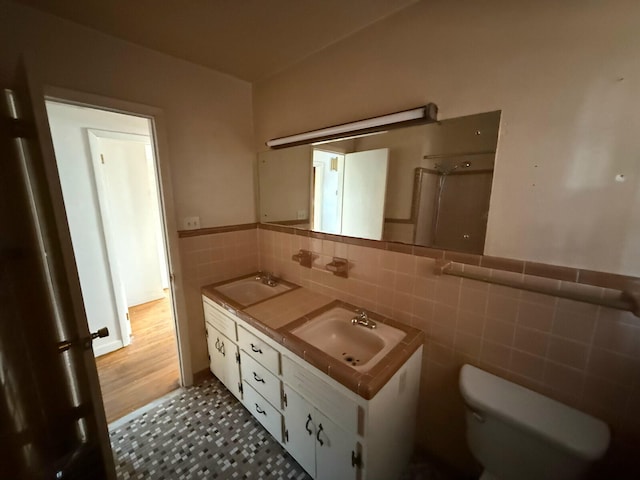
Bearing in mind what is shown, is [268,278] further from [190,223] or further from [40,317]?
[40,317]

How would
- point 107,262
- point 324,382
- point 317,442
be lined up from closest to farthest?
point 324,382 < point 317,442 < point 107,262

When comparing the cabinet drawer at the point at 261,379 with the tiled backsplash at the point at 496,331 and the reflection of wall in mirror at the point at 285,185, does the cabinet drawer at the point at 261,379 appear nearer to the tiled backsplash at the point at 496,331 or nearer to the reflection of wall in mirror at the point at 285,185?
the tiled backsplash at the point at 496,331

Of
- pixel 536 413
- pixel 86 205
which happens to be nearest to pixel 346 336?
pixel 536 413

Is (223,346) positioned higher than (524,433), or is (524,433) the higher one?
(524,433)

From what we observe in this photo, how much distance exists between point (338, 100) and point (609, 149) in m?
1.17

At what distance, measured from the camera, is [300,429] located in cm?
125

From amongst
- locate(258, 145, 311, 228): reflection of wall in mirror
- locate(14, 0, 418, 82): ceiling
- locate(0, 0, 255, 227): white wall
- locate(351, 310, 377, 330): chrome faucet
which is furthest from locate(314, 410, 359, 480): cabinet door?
locate(14, 0, 418, 82): ceiling

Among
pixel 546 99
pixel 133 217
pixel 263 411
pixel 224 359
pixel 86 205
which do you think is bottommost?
pixel 263 411

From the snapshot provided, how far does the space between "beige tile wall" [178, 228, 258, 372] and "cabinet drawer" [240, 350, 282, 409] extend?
0.58 metres

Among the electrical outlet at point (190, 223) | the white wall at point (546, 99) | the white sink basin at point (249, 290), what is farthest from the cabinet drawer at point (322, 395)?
the electrical outlet at point (190, 223)

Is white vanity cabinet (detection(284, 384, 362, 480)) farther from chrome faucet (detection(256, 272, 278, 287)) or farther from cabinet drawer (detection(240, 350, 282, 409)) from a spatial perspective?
chrome faucet (detection(256, 272, 278, 287))

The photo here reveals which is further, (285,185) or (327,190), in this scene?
(285,185)

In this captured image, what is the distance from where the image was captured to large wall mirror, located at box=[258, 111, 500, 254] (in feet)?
3.43

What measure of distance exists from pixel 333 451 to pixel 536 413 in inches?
32.4
